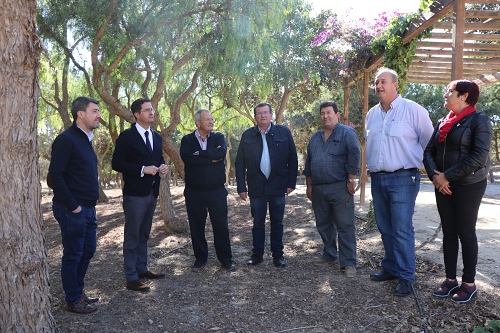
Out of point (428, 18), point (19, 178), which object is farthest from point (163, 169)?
point (428, 18)

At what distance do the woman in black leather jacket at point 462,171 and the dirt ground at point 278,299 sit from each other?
0.31 metres

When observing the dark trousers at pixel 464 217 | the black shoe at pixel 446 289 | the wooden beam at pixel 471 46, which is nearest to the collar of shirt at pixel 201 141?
the dark trousers at pixel 464 217

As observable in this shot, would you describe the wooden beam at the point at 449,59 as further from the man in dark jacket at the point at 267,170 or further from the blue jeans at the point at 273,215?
the blue jeans at the point at 273,215

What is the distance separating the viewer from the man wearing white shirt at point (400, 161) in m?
4.06

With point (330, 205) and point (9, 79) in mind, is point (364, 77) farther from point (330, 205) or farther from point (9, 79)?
point (9, 79)

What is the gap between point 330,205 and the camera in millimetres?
4934

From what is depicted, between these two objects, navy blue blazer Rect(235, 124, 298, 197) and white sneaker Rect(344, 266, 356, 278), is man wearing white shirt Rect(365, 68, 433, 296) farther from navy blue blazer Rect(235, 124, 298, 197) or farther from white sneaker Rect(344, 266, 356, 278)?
navy blue blazer Rect(235, 124, 298, 197)

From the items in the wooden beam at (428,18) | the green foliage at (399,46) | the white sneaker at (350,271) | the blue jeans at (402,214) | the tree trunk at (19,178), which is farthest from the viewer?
the green foliage at (399,46)

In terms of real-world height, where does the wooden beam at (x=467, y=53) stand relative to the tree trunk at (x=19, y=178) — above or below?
above

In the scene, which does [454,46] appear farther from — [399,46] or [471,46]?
[471,46]

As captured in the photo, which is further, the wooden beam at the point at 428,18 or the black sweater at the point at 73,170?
the wooden beam at the point at 428,18

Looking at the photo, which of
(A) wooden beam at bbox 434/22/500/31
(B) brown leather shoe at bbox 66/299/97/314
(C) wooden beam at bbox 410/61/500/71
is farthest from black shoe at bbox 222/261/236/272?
(C) wooden beam at bbox 410/61/500/71

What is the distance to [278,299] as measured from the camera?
4.05m

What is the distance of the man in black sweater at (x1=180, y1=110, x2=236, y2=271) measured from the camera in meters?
5.02
